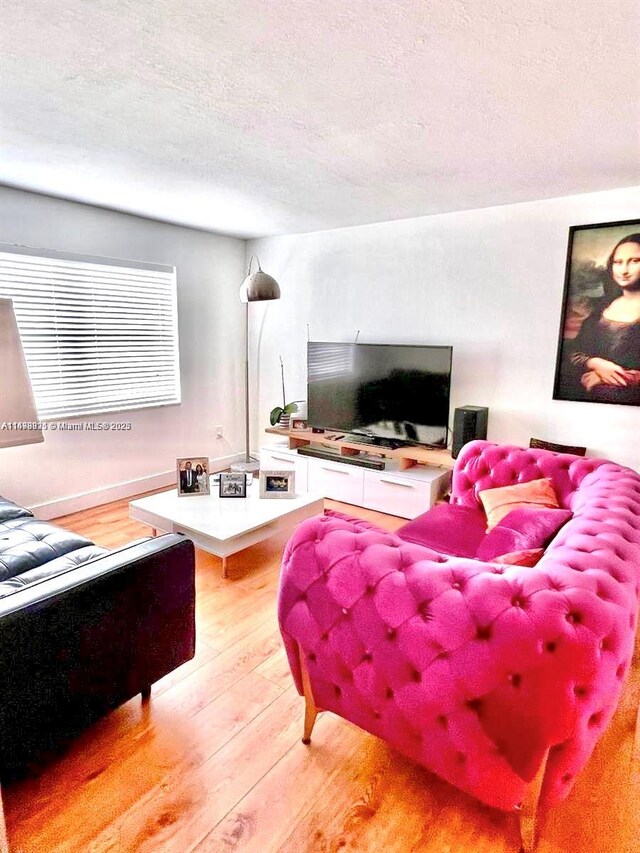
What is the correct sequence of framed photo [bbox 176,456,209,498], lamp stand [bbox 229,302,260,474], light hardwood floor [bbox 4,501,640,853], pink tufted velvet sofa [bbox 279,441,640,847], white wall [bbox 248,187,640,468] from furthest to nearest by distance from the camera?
lamp stand [bbox 229,302,260,474], white wall [bbox 248,187,640,468], framed photo [bbox 176,456,209,498], light hardwood floor [bbox 4,501,640,853], pink tufted velvet sofa [bbox 279,441,640,847]

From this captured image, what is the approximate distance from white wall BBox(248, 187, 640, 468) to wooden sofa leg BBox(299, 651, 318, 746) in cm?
252

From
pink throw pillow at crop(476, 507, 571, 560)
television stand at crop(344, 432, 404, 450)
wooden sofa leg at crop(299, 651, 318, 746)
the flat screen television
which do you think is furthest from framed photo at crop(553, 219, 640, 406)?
wooden sofa leg at crop(299, 651, 318, 746)

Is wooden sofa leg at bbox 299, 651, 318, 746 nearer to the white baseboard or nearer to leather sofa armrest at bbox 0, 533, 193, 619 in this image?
leather sofa armrest at bbox 0, 533, 193, 619

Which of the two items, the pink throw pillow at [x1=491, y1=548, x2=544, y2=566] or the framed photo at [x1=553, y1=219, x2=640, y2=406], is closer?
the pink throw pillow at [x1=491, y1=548, x2=544, y2=566]

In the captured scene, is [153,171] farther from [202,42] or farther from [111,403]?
[111,403]

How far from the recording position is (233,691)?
1.92 meters

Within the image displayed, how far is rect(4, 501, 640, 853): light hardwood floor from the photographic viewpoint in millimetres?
1353

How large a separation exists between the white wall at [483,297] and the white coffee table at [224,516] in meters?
1.63

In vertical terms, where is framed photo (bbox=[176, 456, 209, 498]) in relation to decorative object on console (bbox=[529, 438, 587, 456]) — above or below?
below

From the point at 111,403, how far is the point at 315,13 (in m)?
3.20

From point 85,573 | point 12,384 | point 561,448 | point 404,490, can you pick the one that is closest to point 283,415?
point 404,490

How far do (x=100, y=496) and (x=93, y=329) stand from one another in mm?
1319

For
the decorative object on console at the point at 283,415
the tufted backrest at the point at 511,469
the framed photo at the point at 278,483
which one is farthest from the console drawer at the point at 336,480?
the tufted backrest at the point at 511,469

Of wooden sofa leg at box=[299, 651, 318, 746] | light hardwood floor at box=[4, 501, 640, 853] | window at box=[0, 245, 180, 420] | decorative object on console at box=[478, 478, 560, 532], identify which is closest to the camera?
light hardwood floor at box=[4, 501, 640, 853]
